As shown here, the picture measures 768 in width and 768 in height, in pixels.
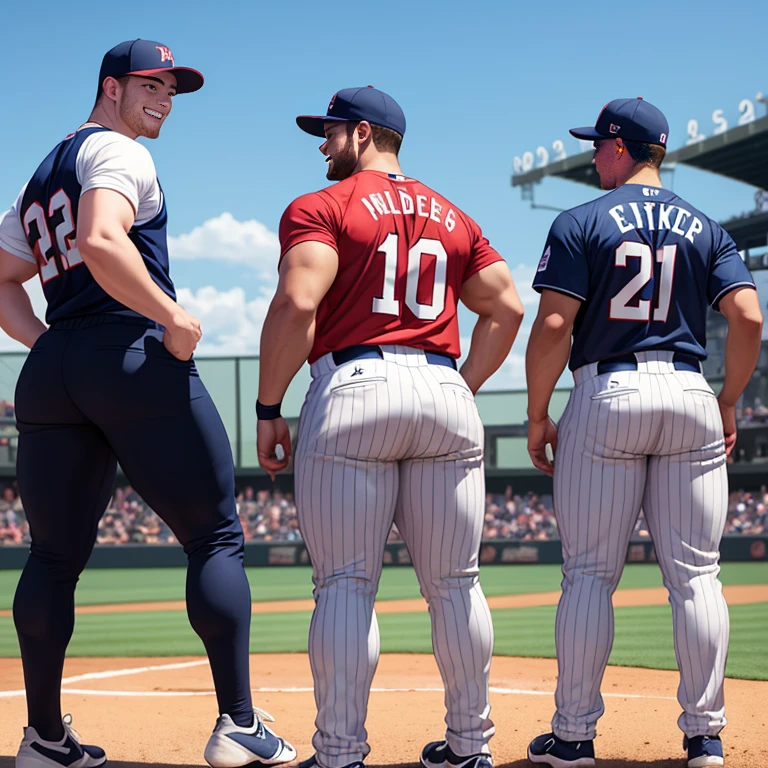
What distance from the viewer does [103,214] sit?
8.09 feet

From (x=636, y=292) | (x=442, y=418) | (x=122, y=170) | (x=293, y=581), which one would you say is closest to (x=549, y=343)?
(x=636, y=292)

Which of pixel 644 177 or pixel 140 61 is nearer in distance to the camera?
pixel 140 61

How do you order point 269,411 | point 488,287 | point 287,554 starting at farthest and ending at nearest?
point 287,554 < point 488,287 < point 269,411

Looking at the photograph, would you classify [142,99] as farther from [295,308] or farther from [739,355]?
[739,355]

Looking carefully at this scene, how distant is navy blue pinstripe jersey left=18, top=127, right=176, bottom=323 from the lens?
8.55 feet

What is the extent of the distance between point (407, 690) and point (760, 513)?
2266 cm

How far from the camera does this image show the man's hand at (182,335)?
248cm

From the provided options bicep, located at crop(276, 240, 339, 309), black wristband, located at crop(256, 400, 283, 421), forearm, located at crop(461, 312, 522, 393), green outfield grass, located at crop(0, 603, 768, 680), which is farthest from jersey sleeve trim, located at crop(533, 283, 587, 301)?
green outfield grass, located at crop(0, 603, 768, 680)

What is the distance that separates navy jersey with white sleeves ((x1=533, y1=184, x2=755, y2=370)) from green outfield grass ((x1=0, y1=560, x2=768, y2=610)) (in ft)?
37.4

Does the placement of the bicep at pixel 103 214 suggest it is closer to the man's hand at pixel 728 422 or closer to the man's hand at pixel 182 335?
the man's hand at pixel 182 335

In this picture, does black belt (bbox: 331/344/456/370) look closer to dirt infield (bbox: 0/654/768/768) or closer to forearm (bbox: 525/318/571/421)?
forearm (bbox: 525/318/571/421)

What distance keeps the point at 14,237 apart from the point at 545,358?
5.26 ft

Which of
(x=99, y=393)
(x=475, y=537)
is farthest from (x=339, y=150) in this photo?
(x=475, y=537)

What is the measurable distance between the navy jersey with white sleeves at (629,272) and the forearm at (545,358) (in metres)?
0.07
